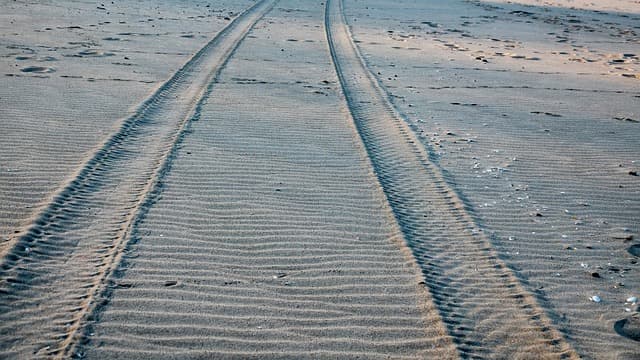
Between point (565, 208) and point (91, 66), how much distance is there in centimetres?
812

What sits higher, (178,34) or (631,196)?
(178,34)

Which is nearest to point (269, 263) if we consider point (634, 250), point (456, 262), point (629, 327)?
point (456, 262)

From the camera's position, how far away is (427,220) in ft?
17.9

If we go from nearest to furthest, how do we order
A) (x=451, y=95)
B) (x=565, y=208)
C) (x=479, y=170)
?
1. (x=565, y=208)
2. (x=479, y=170)
3. (x=451, y=95)

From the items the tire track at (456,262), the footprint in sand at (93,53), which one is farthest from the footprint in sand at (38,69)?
the tire track at (456,262)

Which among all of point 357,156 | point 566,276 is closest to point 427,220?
point 566,276

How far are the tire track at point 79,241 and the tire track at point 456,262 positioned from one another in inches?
90.7

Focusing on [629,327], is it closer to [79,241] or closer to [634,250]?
[634,250]

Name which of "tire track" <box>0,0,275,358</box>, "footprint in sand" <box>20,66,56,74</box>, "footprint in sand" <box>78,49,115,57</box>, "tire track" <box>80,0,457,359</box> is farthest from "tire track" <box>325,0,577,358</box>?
"footprint in sand" <box>78,49,115,57</box>

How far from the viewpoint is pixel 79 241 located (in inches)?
186

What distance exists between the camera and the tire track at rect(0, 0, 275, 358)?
373 centimetres

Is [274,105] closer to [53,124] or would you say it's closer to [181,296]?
[53,124]

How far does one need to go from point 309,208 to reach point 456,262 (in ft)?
4.84

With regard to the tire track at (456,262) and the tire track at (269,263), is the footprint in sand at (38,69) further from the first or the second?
the tire track at (456,262)
